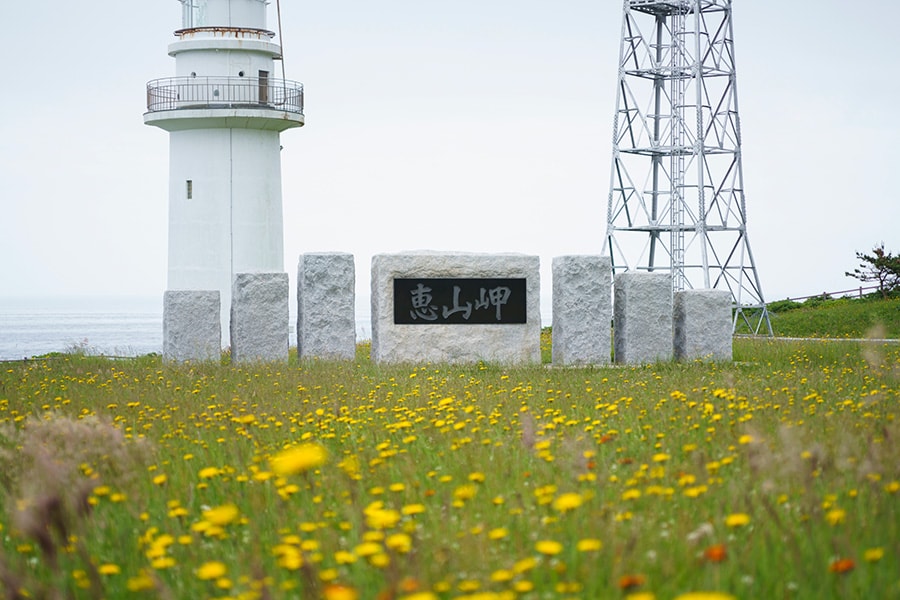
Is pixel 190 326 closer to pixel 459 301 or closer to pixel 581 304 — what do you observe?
pixel 459 301

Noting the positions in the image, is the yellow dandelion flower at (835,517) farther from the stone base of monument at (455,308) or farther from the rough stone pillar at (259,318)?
the rough stone pillar at (259,318)

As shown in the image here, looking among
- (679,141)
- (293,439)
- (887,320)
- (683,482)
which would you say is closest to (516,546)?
(683,482)

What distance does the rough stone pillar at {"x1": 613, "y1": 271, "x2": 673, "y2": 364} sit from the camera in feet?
55.0

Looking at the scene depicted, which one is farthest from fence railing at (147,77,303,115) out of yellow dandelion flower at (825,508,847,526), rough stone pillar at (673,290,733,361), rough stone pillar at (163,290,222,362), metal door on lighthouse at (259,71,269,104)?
yellow dandelion flower at (825,508,847,526)

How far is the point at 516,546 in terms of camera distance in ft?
15.3

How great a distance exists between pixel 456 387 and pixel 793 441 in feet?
20.4

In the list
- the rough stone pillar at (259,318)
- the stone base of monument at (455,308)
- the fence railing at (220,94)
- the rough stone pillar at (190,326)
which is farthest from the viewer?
the fence railing at (220,94)

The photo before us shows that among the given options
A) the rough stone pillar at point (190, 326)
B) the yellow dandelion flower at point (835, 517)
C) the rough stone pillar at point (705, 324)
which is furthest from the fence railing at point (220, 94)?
the yellow dandelion flower at point (835, 517)

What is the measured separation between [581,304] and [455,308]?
6.56 ft

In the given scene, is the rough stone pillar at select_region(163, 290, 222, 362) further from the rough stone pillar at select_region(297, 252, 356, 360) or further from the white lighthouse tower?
the white lighthouse tower

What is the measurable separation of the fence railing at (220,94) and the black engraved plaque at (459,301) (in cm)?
974

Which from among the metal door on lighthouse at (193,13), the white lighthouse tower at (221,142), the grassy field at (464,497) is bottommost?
the grassy field at (464,497)

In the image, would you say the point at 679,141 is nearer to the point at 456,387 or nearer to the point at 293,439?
the point at 456,387

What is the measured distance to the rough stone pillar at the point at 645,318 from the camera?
55.0 ft
